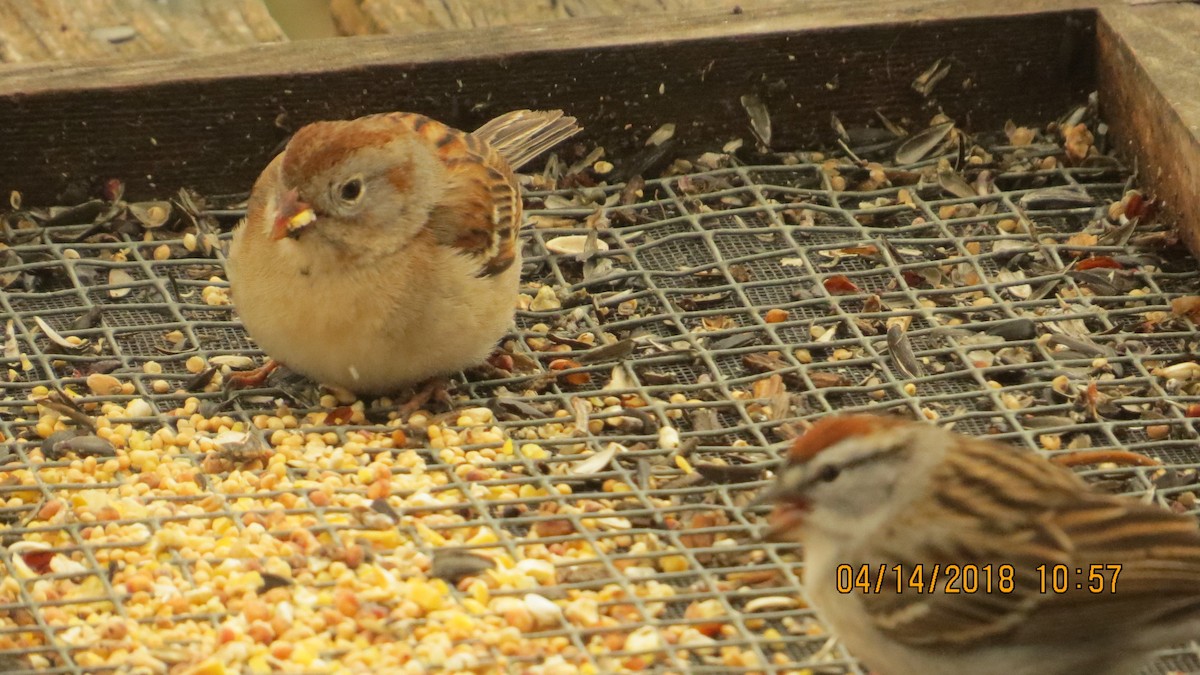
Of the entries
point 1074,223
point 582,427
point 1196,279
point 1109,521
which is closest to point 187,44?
point 582,427

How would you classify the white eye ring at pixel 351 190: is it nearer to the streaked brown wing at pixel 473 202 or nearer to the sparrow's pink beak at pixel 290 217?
the sparrow's pink beak at pixel 290 217

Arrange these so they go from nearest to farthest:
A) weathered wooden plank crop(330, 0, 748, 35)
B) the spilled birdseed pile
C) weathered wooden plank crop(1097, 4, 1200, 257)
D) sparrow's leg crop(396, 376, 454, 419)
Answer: the spilled birdseed pile
sparrow's leg crop(396, 376, 454, 419)
weathered wooden plank crop(1097, 4, 1200, 257)
weathered wooden plank crop(330, 0, 748, 35)

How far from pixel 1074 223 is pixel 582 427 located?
1554 mm

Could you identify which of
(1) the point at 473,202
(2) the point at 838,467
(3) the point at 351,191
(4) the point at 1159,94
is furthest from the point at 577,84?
(2) the point at 838,467

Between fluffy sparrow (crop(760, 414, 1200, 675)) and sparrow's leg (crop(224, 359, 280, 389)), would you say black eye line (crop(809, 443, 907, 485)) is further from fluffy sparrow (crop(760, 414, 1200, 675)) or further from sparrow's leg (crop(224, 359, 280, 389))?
sparrow's leg (crop(224, 359, 280, 389))

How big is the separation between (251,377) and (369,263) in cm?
40

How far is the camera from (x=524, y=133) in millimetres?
4520

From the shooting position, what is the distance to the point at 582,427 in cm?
374

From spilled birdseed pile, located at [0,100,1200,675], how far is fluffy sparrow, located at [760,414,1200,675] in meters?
0.23

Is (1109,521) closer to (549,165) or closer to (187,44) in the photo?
(549,165)

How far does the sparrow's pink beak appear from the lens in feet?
12.2

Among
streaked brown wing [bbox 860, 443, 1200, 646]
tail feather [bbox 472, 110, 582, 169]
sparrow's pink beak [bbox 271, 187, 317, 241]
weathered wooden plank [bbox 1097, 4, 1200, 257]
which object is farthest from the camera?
tail feather [bbox 472, 110, 582, 169]

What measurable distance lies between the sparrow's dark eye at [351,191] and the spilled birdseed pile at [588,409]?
0.45 metres

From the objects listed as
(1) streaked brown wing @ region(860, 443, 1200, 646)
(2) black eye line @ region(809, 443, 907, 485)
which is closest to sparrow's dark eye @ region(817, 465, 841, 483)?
(2) black eye line @ region(809, 443, 907, 485)
